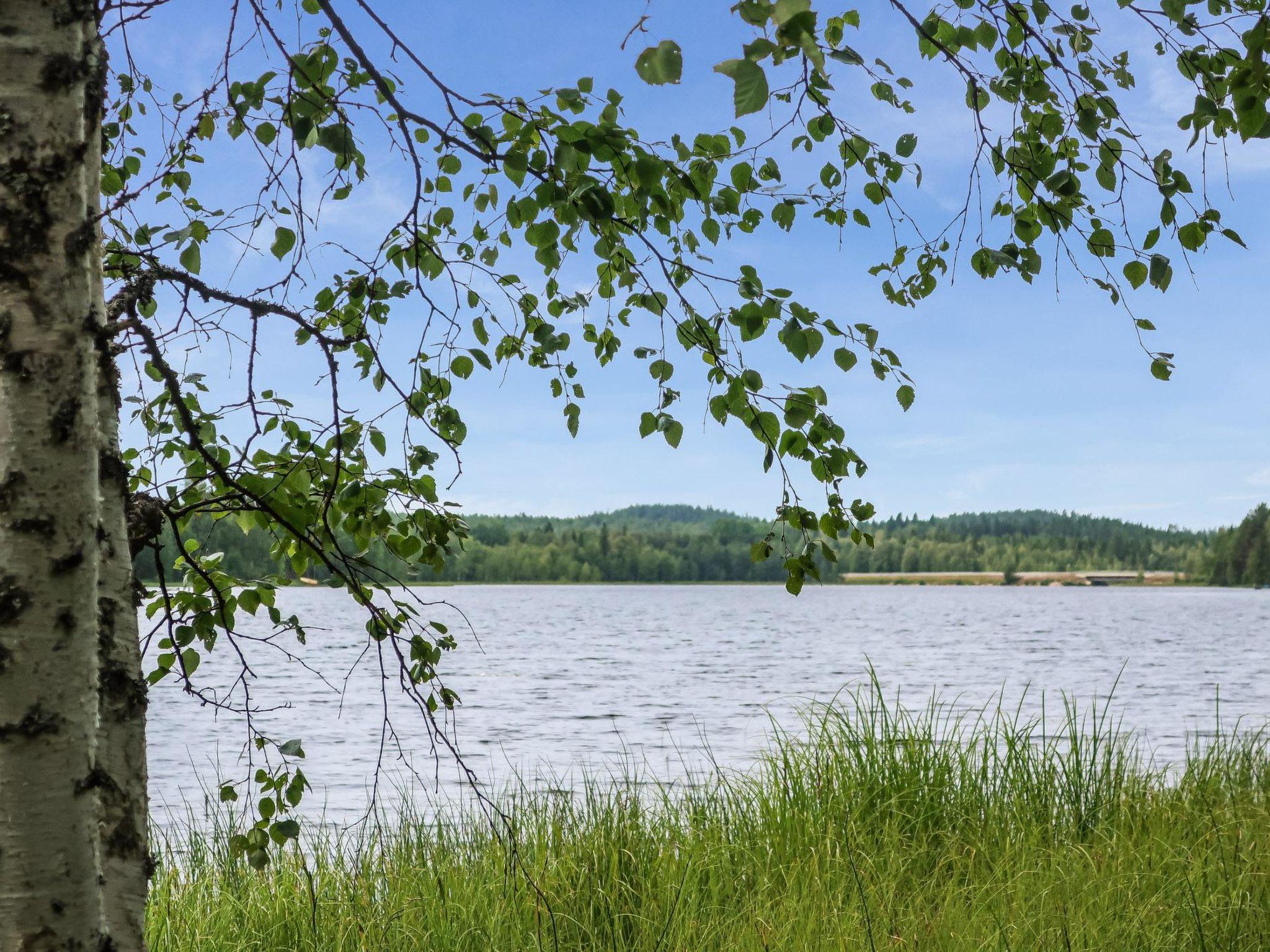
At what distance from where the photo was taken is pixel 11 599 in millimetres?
1687

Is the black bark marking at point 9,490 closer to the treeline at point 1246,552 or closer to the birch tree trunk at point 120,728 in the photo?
the birch tree trunk at point 120,728

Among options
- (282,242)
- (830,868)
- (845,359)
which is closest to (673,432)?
(845,359)

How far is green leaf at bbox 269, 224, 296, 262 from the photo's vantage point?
2869mm

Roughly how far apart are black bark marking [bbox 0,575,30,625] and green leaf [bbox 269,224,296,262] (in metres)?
1.42

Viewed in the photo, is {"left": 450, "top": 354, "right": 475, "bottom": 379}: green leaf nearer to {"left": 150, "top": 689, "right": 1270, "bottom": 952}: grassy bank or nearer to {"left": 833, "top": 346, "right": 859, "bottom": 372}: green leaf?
{"left": 833, "top": 346, "right": 859, "bottom": 372}: green leaf

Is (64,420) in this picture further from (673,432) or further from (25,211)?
(673,432)

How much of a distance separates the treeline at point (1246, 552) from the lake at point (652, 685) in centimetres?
1335

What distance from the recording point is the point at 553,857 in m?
5.01

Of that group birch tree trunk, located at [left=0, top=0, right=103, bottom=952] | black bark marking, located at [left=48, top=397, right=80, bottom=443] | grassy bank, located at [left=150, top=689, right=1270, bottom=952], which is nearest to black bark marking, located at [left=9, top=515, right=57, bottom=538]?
Result: birch tree trunk, located at [left=0, top=0, right=103, bottom=952]

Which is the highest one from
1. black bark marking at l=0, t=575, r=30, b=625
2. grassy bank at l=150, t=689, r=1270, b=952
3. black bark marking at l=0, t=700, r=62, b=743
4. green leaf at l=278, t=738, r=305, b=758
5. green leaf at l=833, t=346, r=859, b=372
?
green leaf at l=833, t=346, r=859, b=372

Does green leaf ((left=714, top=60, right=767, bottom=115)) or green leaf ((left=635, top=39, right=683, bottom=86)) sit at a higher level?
green leaf ((left=635, top=39, right=683, bottom=86))

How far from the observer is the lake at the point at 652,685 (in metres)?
12.3

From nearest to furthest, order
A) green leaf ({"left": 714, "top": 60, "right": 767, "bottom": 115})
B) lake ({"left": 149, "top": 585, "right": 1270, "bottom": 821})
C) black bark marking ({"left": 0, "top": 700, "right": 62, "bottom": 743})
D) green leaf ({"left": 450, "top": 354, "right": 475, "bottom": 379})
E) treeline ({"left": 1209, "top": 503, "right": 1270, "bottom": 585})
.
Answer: green leaf ({"left": 714, "top": 60, "right": 767, "bottom": 115})
black bark marking ({"left": 0, "top": 700, "right": 62, "bottom": 743})
green leaf ({"left": 450, "top": 354, "right": 475, "bottom": 379})
lake ({"left": 149, "top": 585, "right": 1270, "bottom": 821})
treeline ({"left": 1209, "top": 503, "right": 1270, "bottom": 585})

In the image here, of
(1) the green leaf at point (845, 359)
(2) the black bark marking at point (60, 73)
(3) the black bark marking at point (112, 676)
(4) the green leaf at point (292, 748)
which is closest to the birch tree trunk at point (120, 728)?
(3) the black bark marking at point (112, 676)
